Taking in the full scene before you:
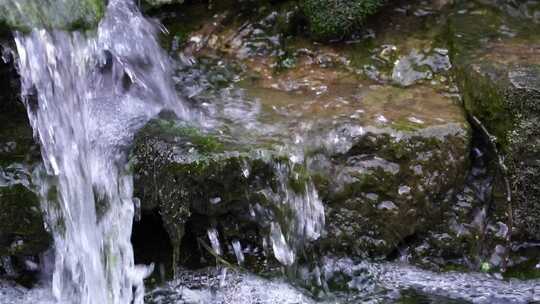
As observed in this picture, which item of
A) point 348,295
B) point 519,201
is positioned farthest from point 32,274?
point 519,201

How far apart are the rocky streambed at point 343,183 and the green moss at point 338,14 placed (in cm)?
55

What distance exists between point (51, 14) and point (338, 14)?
177cm

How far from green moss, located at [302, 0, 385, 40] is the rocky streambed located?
1.79 ft

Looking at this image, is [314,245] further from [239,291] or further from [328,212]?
[239,291]

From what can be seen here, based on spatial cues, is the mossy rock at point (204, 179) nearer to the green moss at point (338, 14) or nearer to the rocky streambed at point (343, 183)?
the rocky streambed at point (343, 183)

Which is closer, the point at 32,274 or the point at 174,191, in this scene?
the point at 174,191

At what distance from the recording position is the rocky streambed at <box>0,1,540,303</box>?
3666 millimetres

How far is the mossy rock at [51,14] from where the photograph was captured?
3492 millimetres

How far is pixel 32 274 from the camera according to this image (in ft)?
12.8

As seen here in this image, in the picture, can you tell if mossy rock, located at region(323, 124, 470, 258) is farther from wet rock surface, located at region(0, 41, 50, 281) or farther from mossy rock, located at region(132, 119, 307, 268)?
wet rock surface, located at region(0, 41, 50, 281)

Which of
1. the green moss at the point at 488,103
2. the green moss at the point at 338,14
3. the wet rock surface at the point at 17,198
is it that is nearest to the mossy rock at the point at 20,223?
the wet rock surface at the point at 17,198

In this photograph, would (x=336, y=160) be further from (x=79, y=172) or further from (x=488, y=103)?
(x=79, y=172)

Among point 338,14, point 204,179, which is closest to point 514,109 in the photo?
point 338,14

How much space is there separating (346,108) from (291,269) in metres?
0.93
